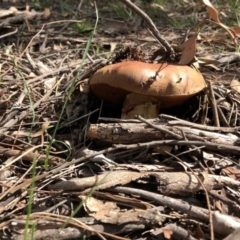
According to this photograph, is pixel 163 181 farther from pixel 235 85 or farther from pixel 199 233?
pixel 235 85

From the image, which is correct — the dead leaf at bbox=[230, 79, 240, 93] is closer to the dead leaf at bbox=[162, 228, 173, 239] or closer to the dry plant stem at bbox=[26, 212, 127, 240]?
the dead leaf at bbox=[162, 228, 173, 239]

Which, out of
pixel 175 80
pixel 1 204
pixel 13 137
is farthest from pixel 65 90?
pixel 1 204

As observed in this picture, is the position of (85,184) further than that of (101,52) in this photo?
No

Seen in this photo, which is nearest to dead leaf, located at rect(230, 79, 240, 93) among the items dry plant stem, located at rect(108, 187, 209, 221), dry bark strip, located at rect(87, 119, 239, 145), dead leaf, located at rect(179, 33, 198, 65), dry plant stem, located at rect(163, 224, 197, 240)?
dead leaf, located at rect(179, 33, 198, 65)

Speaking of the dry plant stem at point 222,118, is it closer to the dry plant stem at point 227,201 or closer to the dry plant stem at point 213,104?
the dry plant stem at point 213,104

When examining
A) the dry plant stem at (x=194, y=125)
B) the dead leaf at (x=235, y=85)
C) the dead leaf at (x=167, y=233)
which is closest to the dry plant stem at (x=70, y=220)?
the dead leaf at (x=167, y=233)

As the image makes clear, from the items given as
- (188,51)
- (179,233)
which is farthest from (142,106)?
(179,233)

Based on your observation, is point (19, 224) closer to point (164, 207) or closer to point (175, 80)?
point (164, 207)
